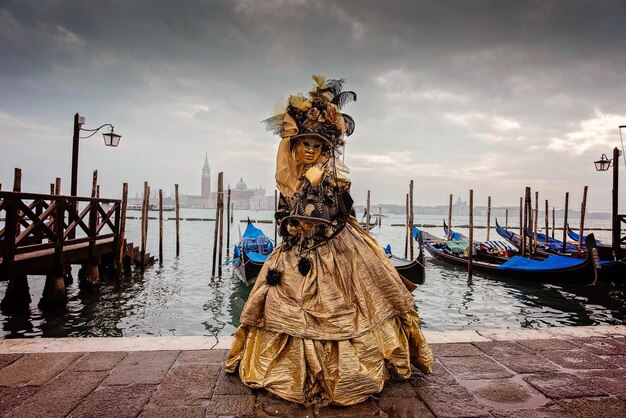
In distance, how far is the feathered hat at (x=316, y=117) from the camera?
223 cm

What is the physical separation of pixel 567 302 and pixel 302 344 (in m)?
8.62

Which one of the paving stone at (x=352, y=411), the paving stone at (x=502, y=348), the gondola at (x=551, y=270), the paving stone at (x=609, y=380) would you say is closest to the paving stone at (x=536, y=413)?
the paving stone at (x=609, y=380)

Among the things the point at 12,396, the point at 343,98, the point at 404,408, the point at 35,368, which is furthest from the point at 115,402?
the point at 343,98

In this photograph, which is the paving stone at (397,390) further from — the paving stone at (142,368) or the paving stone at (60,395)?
the paving stone at (60,395)

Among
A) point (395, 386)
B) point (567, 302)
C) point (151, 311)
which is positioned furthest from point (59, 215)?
point (567, 302)

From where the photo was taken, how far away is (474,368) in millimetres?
2246

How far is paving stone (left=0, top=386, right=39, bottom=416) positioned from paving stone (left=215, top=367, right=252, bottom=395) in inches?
36.9

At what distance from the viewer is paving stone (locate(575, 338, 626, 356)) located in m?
2.53

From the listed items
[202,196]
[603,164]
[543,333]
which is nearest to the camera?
[543,333]

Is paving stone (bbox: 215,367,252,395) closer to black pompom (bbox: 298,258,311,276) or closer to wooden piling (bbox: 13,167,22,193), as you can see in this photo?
black pompom (bbox: 298,258,311,276)

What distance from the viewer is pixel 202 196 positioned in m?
140

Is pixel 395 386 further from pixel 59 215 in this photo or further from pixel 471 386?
pixel 59 215

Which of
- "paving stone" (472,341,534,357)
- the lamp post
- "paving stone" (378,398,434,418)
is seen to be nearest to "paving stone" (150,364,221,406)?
"paving stone" (378,398,434,418)

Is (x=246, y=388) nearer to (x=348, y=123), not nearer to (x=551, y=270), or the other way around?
(x=348, y=123)
